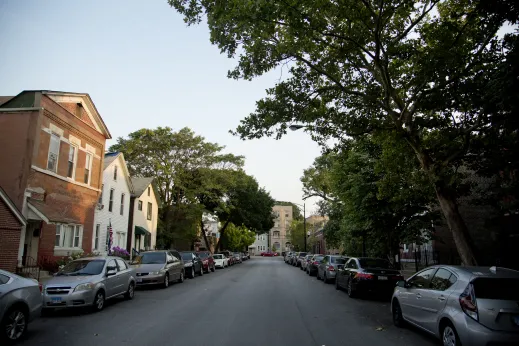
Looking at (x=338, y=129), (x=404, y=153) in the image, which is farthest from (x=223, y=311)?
(x=404, y=153)

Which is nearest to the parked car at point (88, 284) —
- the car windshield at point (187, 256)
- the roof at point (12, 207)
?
the roof at point (12, 207)

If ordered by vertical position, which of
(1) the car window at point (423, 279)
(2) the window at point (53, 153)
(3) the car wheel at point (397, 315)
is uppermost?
(2) the window at point (53, 153)

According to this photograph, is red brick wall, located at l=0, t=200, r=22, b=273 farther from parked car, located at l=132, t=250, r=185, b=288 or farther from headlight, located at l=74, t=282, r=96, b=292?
headlight, located at l=74, t=282, r=96, b=292

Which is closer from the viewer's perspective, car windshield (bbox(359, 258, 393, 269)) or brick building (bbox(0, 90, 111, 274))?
car windshield (bbox(359, 258, 393, 269))

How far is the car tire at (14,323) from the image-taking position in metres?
6.76

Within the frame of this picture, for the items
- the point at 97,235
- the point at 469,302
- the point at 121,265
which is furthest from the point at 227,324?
the point at 97,235

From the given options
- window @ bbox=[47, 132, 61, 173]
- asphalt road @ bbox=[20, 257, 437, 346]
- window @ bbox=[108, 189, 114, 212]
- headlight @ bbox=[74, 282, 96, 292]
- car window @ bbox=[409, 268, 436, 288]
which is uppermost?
window @ bbox=[47, 132, 61, 173]

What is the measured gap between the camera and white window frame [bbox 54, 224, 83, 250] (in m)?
20.7

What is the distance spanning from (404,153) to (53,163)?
16730mm

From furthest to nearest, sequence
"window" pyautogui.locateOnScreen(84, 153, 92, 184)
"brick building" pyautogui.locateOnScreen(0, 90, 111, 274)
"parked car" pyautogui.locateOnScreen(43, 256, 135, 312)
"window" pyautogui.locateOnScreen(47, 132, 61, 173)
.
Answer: "window" pyautogui.locateOnScreen(84, 153, 92, 184) < "window" pyautogui.locateOnScreen(47, 132, 61, 173) < "brick building" pyautogui.locateOnScreen(0, 90, 111, 274) < "parked car" pyautogui.locateOnScreen(43, 256, 135, 312)

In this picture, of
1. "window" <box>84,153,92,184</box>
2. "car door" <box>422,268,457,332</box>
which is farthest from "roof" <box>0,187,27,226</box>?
"car door" <box>422,268,457,332</box>

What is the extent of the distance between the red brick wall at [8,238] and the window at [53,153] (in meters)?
4.36

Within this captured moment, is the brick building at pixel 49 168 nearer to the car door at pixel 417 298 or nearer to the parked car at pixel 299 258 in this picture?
the car door at pixel 417 298

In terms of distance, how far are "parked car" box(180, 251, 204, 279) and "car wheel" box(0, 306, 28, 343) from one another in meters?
15.0
